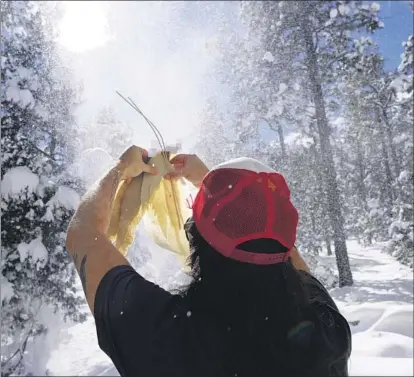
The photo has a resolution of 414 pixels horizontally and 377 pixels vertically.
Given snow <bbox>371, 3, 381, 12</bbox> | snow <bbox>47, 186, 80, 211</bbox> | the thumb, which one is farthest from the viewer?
→ snow <bbox>371, 3, 381, 12</bbox>

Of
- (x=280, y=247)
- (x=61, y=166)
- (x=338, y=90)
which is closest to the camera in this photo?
(x=280, y=247)

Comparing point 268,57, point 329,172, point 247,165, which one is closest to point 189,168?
point 247,165

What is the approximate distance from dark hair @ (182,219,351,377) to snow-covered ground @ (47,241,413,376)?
481 centimetres

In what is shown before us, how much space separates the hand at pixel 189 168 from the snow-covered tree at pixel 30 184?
4.39m

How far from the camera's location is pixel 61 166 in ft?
21.3

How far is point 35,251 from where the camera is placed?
19.2 feet

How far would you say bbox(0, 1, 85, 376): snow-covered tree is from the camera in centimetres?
564

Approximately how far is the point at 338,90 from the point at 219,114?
3.95 metres

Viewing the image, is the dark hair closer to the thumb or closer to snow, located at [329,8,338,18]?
the thumb

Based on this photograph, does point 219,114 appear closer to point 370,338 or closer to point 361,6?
point 361,6

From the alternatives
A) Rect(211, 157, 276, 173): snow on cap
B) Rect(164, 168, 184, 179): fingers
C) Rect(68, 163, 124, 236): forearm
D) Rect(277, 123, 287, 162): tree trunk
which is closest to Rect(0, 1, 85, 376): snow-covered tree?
Rect(164, 168, 184, 179): fingers

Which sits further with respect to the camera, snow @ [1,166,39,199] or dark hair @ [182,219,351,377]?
snow @ [1,166,39,199]

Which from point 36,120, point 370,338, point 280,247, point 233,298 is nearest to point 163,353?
point 233,298

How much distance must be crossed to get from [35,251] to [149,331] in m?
5.38
